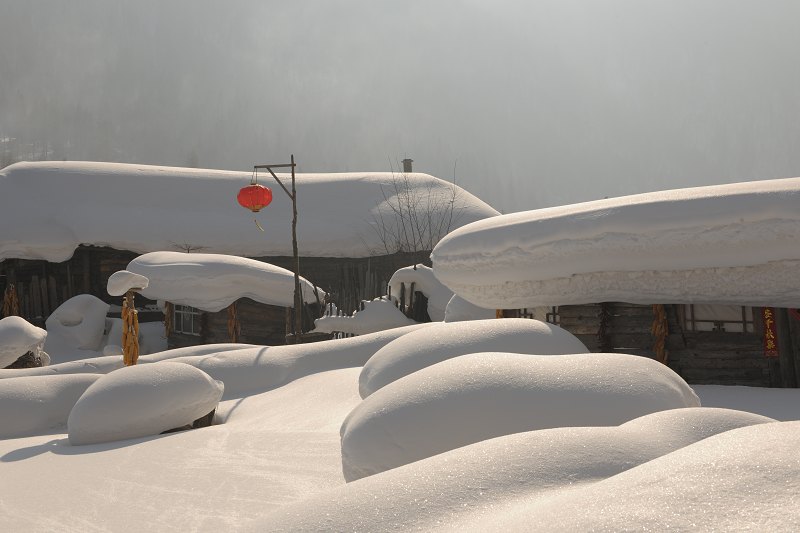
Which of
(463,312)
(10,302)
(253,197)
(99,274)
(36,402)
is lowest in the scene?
(36,402)

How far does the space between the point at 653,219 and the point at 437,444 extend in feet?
11.0

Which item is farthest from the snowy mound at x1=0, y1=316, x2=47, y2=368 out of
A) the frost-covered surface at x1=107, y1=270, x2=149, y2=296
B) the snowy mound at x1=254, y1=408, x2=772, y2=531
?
the snowy mound at x1=254, y1=408, x2=772, y2=531

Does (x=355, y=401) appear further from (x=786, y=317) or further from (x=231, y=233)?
(x=231, y=233)

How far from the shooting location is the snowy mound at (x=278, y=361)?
7680mm

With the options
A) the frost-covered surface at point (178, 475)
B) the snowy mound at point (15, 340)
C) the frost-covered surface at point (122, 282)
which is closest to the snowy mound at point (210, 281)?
the snowy mound at point (15, 340)

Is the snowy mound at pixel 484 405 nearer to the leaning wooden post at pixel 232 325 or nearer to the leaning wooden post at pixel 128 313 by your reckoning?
the leaning wooden post at pixel 128 313

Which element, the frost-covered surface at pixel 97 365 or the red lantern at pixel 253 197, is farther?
the red lantern at pixel 253 197

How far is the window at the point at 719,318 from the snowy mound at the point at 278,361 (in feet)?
9.19

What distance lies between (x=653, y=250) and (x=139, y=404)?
4.15 m

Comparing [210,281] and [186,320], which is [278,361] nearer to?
[210,281]

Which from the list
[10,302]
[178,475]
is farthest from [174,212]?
[178,475]

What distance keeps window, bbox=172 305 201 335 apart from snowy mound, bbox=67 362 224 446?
9.12 metres

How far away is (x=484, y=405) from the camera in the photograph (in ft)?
11.2

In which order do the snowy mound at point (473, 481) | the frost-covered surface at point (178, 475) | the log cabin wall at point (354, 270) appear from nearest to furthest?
the snowy mound at point (473, 481), the frost-covered surface at point (178, 475), the log cabin wall at point (354, 270)
